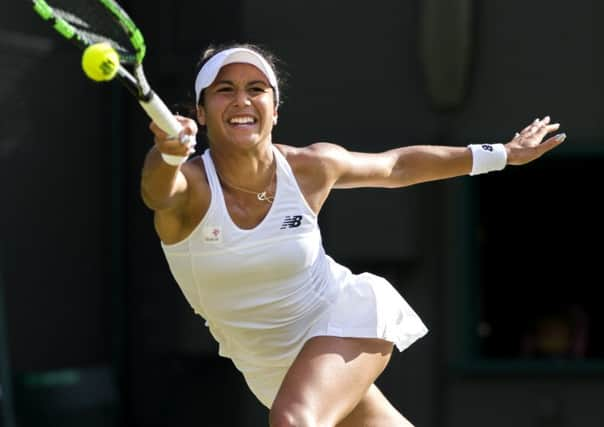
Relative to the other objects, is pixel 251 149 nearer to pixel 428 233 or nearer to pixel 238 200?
pixel 238 200

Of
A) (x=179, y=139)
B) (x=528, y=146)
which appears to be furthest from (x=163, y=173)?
(x=528, y=146)

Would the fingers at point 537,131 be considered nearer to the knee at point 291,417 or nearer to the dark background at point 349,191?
the knee at point 291,417

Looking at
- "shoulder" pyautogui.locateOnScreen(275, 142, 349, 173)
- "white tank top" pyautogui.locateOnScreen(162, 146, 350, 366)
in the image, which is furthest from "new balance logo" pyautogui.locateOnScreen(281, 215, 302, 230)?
"shoulder" pyautogui.locateOnScreen(275, 142, 349, 173)

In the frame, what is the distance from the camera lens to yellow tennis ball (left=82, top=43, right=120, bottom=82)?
3734mm

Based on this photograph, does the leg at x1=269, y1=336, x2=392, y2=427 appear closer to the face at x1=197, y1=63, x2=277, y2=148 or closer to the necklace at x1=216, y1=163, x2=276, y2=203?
the necklace at x1=216, y1=163, x2=276, y2=203

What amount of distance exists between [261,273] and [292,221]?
0.64ft

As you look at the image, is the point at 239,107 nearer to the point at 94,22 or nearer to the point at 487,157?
the point at 94,22

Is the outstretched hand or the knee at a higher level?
the outstretched hand

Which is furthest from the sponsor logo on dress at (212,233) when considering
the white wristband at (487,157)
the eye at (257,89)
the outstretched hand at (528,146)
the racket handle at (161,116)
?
the outstretched hand at (528,146)

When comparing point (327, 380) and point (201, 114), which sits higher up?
point (201, 114)

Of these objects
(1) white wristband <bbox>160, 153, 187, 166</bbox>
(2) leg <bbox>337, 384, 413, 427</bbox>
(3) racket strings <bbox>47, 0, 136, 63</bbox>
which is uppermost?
(3) racket strings <bbox>47, 0, 136, 63</bbox>

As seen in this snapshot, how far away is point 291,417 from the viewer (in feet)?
14.3

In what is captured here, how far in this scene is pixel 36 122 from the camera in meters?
7.70

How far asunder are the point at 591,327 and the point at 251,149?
5041 millimetres
